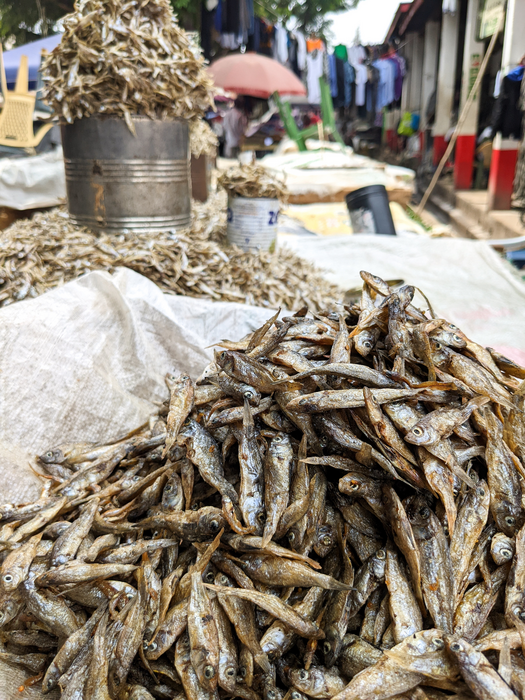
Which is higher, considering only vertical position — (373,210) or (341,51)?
(341,51)

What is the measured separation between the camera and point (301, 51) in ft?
45.6

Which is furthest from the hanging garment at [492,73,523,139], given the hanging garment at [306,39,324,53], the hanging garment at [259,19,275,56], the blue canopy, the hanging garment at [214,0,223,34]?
the hanging garment at [306,39,324,53]

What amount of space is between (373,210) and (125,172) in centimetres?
242

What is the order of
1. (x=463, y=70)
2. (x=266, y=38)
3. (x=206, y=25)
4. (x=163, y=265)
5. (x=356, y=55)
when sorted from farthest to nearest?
(x=356, y=55) < (x=266, y=38) < (x=206, y=25) < (x=463, y=70) < (x=163, y=265)

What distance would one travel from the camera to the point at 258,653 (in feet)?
3.63

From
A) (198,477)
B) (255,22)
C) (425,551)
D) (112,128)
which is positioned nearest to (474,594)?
(425,551)

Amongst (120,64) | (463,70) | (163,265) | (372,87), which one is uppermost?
(372,87)

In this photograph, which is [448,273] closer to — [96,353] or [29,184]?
[96,353]

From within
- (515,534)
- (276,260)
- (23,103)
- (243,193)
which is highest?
(23,103)

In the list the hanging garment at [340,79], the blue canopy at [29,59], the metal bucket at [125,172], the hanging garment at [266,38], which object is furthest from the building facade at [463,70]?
the blue canopy at [29,59]

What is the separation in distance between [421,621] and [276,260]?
248 cm

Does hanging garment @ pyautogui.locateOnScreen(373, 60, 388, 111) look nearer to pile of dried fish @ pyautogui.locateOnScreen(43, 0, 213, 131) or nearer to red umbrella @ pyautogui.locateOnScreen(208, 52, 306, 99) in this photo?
red umbrella @ pyautogui.locateOnScreen(208, 52, 306, 99)

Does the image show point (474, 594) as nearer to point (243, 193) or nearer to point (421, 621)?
point (421, 621)

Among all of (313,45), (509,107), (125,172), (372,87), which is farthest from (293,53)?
(125,172)
